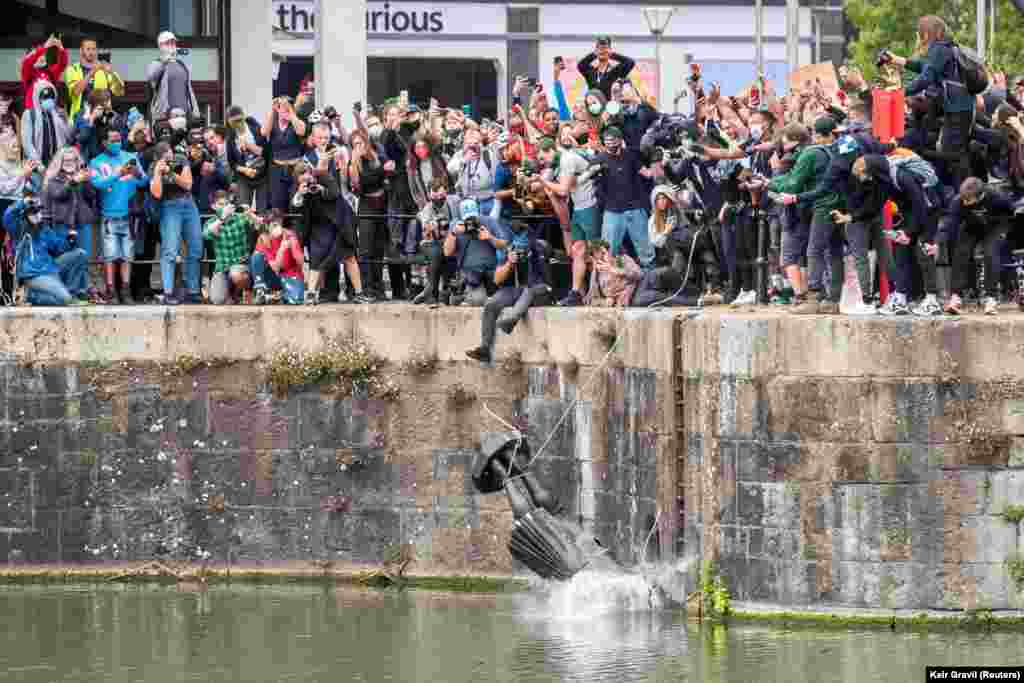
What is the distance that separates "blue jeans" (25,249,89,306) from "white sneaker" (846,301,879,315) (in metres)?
8.52

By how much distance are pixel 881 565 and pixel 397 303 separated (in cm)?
639

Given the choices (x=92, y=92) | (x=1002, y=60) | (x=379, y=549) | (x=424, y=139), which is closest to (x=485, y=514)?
(x=379, y=549)

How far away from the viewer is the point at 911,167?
21016 millimetres

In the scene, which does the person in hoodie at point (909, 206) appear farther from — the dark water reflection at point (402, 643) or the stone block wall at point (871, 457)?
the dark water reflection at point (402, 643)

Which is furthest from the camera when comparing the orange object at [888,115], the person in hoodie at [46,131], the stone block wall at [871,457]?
the person in hoodie at [46,131]

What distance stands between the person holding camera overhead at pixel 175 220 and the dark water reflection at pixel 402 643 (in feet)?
11.1

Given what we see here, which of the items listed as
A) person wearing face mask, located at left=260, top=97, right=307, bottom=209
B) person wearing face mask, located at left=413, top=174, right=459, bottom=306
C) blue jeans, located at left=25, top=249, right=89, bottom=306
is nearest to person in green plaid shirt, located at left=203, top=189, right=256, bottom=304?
person wearing face mask, located at left=260, top=97, right=307, bottom=209

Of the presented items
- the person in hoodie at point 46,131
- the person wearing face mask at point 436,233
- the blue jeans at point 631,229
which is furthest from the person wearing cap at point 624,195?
the person in hoodie at point 46,131

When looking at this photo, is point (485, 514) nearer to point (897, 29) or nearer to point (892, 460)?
point (892, 460)

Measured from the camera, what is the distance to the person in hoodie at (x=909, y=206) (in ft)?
68.2

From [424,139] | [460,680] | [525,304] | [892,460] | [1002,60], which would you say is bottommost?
[460,680]

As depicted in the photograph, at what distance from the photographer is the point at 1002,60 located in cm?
4888

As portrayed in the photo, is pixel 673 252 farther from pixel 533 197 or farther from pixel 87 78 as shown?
pixel 87 78

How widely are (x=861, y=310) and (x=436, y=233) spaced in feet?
17.8
